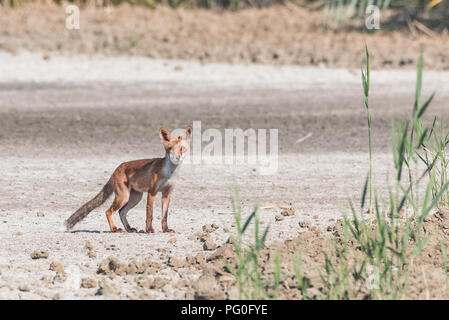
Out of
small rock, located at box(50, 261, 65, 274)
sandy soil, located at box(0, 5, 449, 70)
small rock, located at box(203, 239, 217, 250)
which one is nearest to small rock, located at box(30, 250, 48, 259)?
small rock, located at box(50, 261, 65, 274)

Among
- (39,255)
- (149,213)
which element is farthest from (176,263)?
(39,255)

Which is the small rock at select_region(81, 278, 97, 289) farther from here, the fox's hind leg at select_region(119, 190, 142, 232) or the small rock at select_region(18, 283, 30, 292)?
the fox's hind leg at select_region(119, 190, 142, 232)

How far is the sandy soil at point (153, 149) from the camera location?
190 inches

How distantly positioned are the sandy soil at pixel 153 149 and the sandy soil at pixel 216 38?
0.47 metres

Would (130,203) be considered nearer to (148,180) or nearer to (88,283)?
(148,180)

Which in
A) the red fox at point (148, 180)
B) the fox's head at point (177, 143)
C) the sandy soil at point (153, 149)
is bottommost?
the sandy soil at point (153, 149)

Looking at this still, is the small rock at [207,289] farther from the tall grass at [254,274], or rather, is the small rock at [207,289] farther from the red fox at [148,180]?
the red fox at [148,180]

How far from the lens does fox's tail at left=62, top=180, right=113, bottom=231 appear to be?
5.07m

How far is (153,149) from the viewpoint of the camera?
26.7 ft

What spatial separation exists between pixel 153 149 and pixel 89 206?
118 inches

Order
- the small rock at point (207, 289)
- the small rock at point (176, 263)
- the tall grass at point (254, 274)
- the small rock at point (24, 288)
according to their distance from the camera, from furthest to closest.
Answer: the small rock at point (176, 263)
the small rock at point (24, 288)
the small rock at point (207, 289)
the tall grass at point (254, 274)

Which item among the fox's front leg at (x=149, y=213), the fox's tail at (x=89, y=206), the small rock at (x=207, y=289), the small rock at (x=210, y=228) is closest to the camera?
the small rock at (x=207, y=289)

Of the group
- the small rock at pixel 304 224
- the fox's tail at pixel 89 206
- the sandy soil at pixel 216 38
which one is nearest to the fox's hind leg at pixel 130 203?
the fox's tail at pixel 89 206
